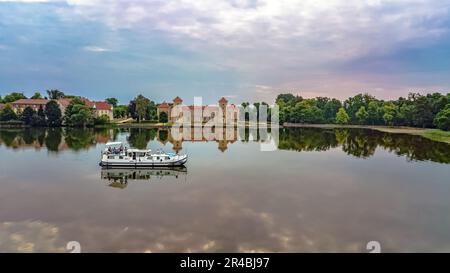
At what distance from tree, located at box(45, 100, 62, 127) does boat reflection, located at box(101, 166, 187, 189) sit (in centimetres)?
5320

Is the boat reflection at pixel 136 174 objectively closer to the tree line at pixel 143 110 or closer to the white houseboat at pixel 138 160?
the white houseboat at pixel 138 160

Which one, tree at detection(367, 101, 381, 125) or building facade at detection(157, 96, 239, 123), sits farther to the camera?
building facade at detection(157, 96, 239, 123)

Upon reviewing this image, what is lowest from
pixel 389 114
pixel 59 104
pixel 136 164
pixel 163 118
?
pixel 136 164

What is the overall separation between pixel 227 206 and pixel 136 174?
952cm

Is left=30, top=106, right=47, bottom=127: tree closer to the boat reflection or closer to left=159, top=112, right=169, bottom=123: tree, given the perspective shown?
left=159, top=112, right=169, bottom=123: tree

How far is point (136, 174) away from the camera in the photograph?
2212cm

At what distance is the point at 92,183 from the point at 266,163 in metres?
12.9

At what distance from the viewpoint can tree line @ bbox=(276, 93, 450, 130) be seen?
62.7 m

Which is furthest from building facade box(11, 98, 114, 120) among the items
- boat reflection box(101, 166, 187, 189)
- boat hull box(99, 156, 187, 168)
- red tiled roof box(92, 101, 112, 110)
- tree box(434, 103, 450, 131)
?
tree box(434, 103, 450, 131)

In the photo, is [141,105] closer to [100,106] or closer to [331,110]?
[100,106]

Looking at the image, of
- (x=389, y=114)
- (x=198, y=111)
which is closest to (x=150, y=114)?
(x=198, y=111)
